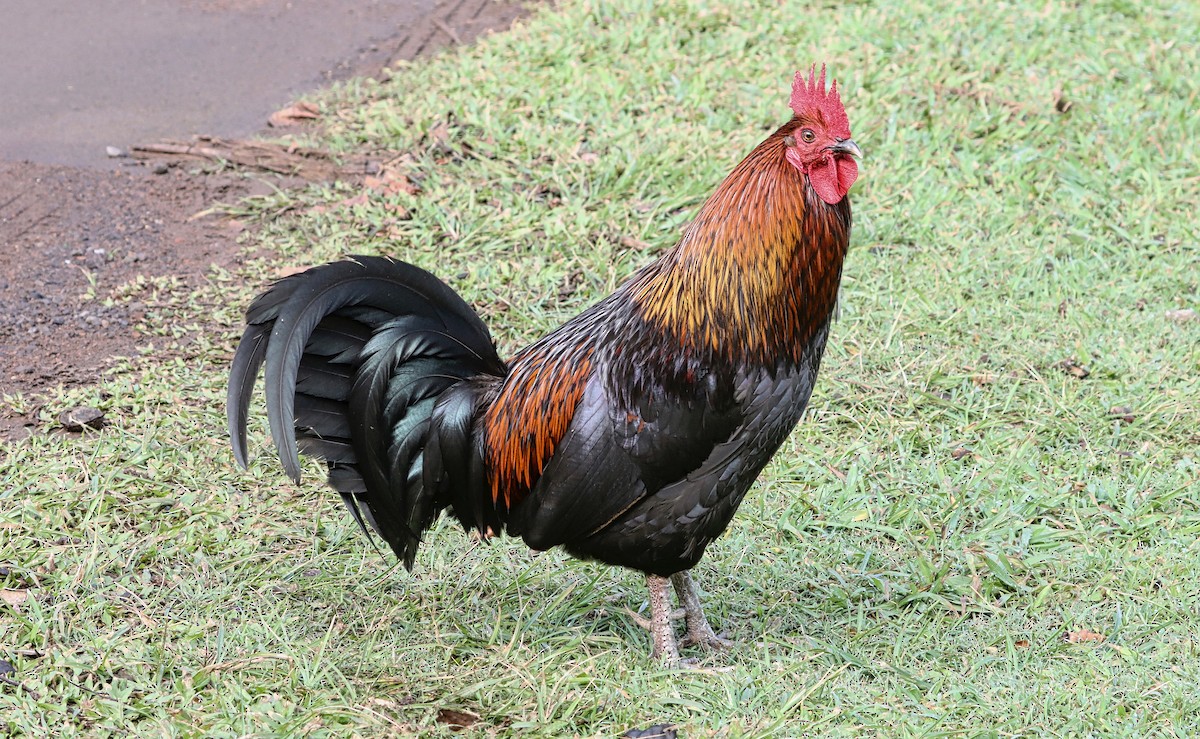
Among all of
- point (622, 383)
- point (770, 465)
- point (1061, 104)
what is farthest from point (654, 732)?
point (1061, 104)

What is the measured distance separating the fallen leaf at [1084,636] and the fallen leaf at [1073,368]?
1761 mm

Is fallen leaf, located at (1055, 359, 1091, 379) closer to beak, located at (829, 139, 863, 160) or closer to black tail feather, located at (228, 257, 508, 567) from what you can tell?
beak, located at (829, 139, 863, 160)

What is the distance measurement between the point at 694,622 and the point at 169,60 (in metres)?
5.56

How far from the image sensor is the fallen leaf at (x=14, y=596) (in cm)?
378

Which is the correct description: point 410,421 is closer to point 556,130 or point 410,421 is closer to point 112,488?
point 112,488

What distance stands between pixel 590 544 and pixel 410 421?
67 cm

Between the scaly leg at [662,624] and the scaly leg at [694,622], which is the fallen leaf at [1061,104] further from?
the scaly leg at [662,624]

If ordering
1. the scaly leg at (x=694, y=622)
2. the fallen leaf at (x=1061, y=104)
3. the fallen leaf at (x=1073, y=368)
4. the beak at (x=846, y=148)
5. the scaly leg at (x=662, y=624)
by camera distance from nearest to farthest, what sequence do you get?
the beak at (x=846, y=148), the scaly leg at (x=662, y=624), the scaly leg at (x=694, y=622), the fallen leaf at (x=1073, y=368), the fallen leaf at (x=1061, y=104)

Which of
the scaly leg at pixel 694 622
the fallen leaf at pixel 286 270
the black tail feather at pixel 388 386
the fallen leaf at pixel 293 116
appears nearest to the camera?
the black tail feather at pixel 388 386

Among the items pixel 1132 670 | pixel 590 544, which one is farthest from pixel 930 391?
pixel 590 544

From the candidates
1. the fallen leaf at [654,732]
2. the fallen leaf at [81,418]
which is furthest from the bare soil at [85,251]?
the fallen leaf at [654,732]

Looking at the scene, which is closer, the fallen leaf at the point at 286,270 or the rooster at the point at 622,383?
the rooster at the point at 622,383

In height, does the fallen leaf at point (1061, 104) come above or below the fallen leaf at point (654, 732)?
above

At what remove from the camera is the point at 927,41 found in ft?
25.5
